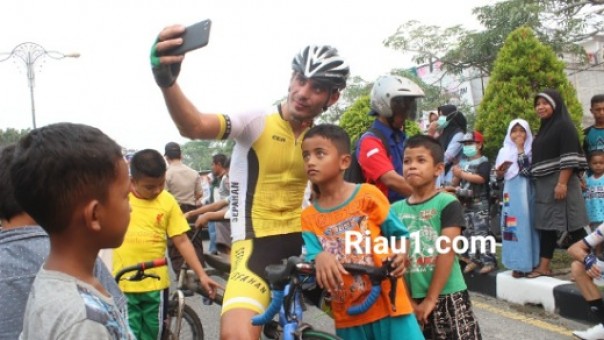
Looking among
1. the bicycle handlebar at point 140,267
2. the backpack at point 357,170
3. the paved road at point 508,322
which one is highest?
the backpack at point 357,170

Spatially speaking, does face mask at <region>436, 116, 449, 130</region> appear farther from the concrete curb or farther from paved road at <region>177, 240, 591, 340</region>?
paved road at <region>177, 240, 591, 340</region>

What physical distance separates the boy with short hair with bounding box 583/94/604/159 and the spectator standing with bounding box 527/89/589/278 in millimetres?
500

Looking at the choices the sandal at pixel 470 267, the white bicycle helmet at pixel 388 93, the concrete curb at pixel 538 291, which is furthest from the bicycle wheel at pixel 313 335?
the sandal at pixel 470 267

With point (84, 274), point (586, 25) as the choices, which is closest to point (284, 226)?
point (84, 274)

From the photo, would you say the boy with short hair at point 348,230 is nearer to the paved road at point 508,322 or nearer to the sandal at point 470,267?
the paved road at point 508,322

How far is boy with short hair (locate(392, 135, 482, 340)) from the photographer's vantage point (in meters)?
2.81

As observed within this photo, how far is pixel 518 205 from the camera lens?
5516mm

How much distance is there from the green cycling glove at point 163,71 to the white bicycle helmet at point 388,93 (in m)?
1.54

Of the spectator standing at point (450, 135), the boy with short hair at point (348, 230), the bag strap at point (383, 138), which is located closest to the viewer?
the boy with short hair at point (348, 230)

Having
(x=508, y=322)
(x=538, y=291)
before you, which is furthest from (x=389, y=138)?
(x=538, y=291)

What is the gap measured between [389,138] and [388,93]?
26 centimetres

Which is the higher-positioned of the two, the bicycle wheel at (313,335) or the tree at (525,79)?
the tree at (525,79)

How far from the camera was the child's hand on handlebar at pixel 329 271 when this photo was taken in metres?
2.12

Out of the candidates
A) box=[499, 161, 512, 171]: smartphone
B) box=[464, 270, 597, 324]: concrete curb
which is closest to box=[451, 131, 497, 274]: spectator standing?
box=[464, 270, 597, 324]: concrete curb
